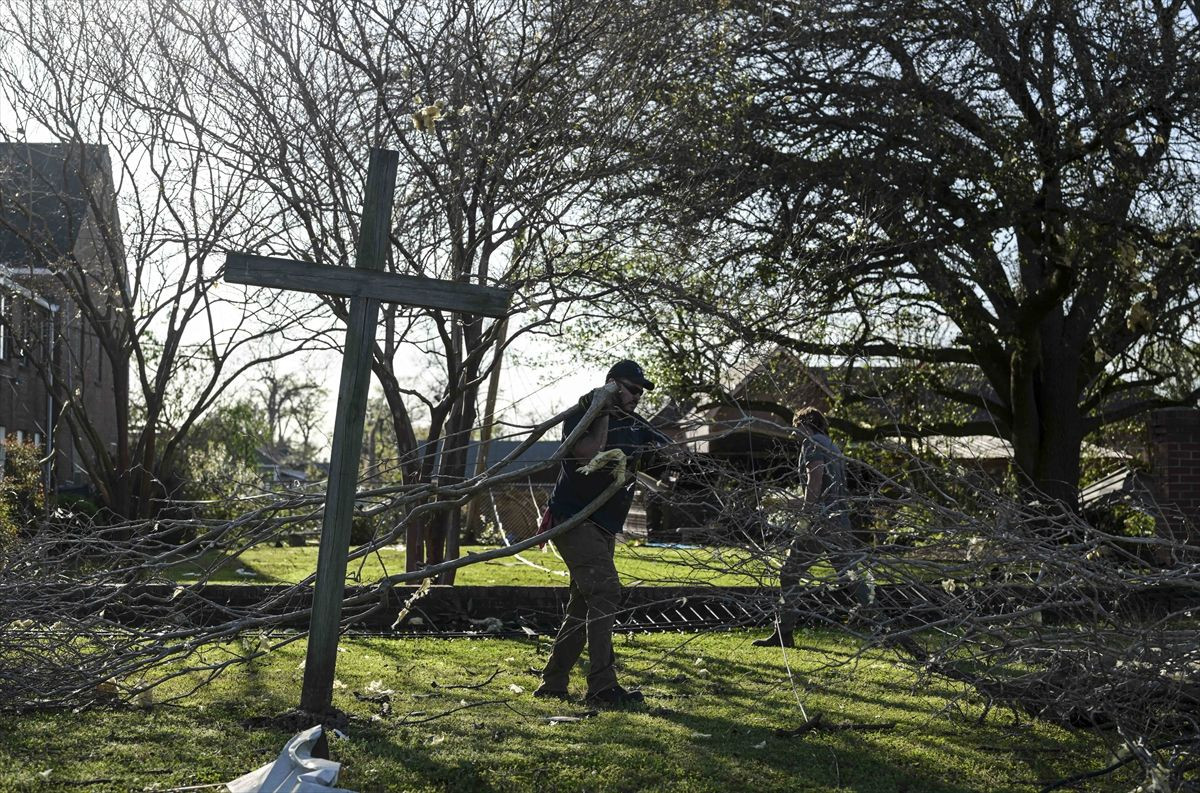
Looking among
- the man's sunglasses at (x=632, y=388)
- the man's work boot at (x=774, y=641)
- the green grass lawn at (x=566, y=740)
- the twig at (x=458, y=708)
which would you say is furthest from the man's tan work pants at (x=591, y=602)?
the man's work boot at (x=774, y=641)

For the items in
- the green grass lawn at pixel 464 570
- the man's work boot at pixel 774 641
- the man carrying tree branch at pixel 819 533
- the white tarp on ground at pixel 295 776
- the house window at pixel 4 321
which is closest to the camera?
the white tarp on ground at pixel 295 776

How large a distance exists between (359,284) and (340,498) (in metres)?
1.05

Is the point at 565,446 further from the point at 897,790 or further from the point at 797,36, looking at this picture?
the point at 797,36

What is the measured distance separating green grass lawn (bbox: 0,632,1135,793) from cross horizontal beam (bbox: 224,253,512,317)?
79.1 inches

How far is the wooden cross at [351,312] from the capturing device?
6004 mm

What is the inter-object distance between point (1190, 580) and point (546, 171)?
6560 mm

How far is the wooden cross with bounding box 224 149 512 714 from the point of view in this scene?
6.00 metres

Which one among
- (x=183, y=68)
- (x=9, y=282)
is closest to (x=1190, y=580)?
(x=183, y=68)

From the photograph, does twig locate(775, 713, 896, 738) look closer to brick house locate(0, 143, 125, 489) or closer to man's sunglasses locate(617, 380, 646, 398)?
man's sunglasses locate(617, 380, 646, 398)

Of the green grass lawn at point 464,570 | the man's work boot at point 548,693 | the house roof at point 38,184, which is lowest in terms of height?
the man's work boot at point 548,693

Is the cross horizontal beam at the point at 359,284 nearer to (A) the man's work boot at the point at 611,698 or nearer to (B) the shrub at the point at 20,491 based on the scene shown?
(A) the man's work boot at the point at 611,698

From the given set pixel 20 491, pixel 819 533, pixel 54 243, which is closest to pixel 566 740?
pixel 819 533

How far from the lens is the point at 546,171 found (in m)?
10.4

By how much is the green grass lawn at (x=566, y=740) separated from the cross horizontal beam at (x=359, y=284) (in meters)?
2.01
